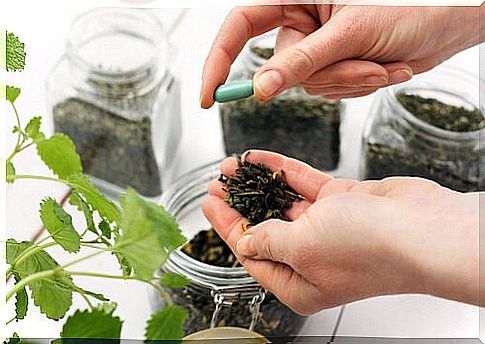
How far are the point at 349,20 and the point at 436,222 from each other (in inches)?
8.4

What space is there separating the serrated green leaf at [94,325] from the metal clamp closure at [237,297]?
0.30m

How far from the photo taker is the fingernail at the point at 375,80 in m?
0.69

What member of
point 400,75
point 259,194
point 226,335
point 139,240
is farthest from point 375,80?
point 139,240

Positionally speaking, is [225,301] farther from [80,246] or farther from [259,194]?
[80,246]

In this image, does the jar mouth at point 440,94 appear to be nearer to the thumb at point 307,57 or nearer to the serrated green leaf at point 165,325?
the thumb at point 307,57

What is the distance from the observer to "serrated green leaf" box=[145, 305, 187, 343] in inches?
15.9

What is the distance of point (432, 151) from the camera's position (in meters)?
0.84

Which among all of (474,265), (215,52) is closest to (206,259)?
(215,52)

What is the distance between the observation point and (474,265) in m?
0.53

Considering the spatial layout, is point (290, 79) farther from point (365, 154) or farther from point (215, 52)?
point (365, 154)

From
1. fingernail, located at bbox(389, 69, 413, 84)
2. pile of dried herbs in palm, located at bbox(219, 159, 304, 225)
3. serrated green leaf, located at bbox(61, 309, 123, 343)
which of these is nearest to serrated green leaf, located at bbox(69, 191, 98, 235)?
serrated green leaf, located at bbox(61, 309, 123, 343)

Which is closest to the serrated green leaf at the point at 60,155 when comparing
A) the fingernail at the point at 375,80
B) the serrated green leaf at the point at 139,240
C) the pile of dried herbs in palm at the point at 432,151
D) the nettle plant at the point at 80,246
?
the nettle plant at the point at 80,246

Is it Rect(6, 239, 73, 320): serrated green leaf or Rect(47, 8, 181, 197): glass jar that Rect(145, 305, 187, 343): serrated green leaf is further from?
Rect(47, 8, 181, 197): glass jar

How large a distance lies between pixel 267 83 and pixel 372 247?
0.14m
